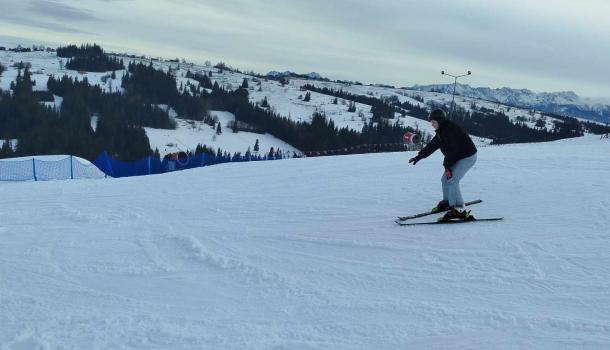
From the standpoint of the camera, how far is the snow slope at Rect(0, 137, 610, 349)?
13.6 ft

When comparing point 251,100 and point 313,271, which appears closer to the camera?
point 313,271

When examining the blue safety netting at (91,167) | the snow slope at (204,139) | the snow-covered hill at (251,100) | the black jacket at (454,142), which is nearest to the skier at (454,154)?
the black jacket at (454,142)

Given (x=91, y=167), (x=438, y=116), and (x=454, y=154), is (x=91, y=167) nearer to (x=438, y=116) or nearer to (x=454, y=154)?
(x=438, y=116)

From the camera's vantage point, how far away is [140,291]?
518cm

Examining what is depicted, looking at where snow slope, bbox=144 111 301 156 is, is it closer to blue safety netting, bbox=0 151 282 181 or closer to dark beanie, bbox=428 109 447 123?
blue safety netting, bbox=0 151 282 181

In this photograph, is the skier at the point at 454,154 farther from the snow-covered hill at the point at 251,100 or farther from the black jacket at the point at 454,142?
the snow-covered hill at the point at 251,100

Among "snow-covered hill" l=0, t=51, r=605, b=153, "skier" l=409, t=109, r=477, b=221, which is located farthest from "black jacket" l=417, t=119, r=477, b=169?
"snow-covered hill" l=0, t=51, r=605, b=153

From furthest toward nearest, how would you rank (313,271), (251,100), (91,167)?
(251,100) < (91,167) < (313,271)

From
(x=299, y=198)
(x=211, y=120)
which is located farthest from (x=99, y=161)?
(x=211, y=120)

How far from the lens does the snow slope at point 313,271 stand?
13.6ft

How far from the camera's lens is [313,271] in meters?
5.71

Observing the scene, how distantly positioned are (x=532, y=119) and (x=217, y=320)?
591ft

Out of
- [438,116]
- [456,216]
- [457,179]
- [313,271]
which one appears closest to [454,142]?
[438,116]

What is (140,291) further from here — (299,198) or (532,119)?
(532,119)
